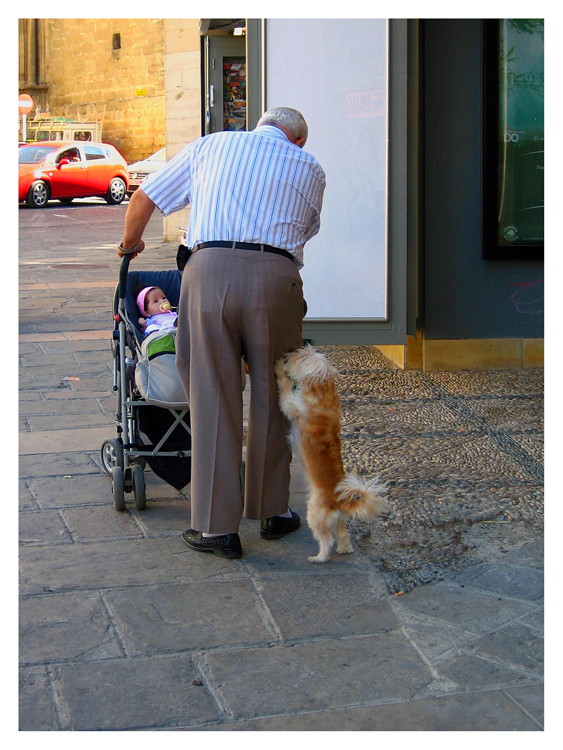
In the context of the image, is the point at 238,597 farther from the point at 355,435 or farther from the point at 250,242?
the point at 355,435

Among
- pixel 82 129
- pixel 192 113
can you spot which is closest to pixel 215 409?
pixel 192 113

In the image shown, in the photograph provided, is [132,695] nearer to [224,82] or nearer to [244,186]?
[244,186]

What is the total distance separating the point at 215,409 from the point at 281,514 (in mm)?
627

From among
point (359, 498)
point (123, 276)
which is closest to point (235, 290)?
point (123, 276)

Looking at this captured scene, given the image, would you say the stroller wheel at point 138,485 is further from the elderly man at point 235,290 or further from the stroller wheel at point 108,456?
the elderly man at point 235,290

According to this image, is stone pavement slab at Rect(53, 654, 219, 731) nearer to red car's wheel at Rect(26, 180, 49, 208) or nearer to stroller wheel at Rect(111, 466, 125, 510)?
stroller wheel at Rect(111, 466, 125, 510)

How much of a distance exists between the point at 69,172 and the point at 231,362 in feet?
68.0

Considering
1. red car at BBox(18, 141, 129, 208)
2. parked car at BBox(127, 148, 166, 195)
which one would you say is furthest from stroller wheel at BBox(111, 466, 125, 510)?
parked car at BBox(127, 148, 166, 195)

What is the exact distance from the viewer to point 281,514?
12.8 ft

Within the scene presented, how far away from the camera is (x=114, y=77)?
120 ft

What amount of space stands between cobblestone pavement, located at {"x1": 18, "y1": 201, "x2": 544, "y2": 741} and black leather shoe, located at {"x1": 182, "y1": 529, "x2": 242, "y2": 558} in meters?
0.04

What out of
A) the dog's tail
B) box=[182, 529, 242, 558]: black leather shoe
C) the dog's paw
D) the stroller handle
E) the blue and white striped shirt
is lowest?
the dog's paw

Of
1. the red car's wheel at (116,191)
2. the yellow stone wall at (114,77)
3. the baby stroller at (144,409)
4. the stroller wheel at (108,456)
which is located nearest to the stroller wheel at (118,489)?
the baby stroller at (144,409)

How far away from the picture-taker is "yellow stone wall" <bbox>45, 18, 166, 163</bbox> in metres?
35.0
